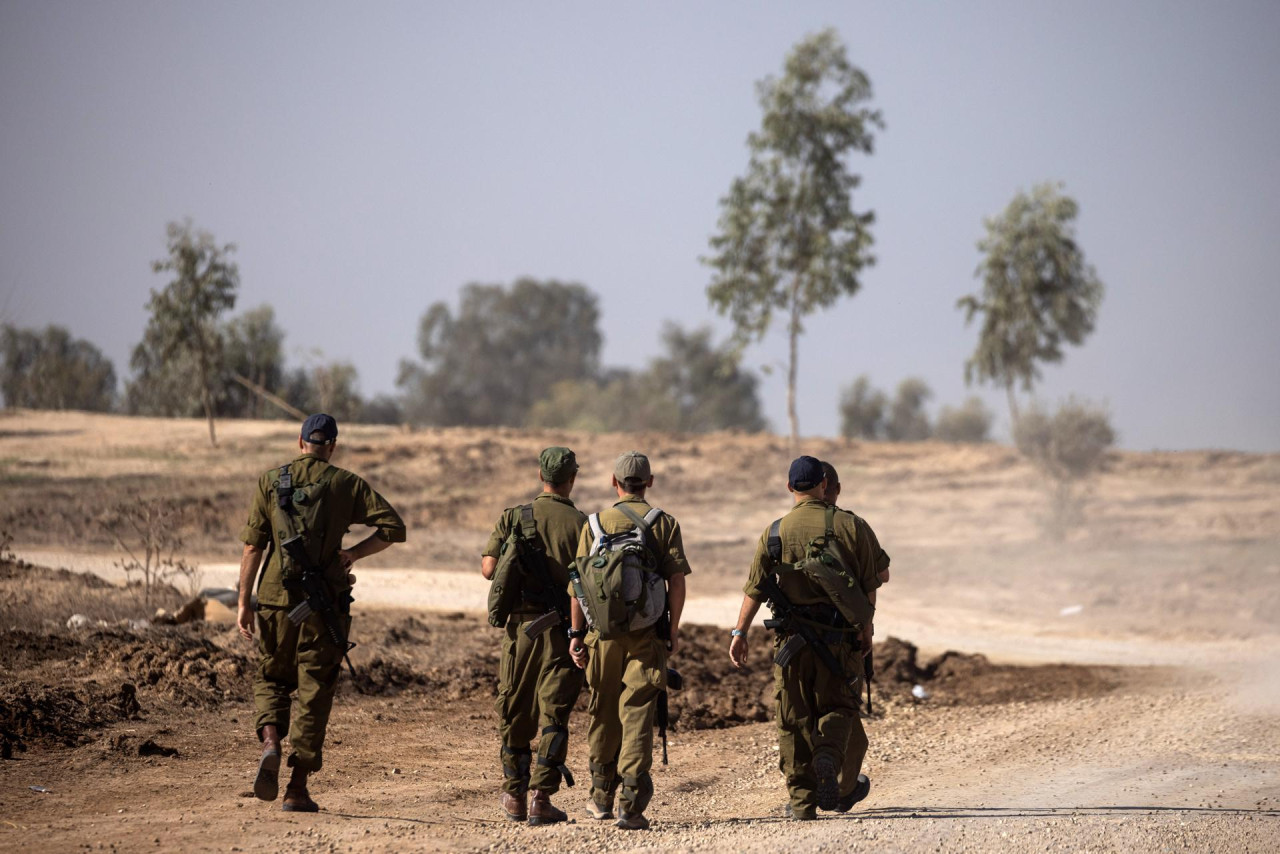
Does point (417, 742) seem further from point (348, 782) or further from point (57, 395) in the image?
point (57, 395)

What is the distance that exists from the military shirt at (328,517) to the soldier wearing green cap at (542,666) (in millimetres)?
603

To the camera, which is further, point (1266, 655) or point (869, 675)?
point (1266, 655)

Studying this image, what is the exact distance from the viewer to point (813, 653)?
6.20 m

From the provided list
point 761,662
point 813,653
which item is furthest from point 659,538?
point 761,662

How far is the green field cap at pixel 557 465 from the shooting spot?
20.4 ft

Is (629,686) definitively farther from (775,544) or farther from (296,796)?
(296,796)

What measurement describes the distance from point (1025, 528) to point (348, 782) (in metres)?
21.7

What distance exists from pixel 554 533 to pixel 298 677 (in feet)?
4.76

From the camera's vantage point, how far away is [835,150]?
29906 mm

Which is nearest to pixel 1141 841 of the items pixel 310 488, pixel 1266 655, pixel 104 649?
pixel 310 488

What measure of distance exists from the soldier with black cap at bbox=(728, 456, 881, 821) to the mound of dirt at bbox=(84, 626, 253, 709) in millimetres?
4972

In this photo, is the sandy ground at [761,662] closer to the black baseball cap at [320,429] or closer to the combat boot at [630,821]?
the combat boot at [630,821]

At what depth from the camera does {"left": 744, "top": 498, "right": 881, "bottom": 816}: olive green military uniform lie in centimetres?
617

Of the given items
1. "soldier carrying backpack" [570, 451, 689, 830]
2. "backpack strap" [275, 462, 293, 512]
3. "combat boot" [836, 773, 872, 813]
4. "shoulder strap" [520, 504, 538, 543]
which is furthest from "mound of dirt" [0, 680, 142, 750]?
"combat boot" [836, 773, 872, 813]
